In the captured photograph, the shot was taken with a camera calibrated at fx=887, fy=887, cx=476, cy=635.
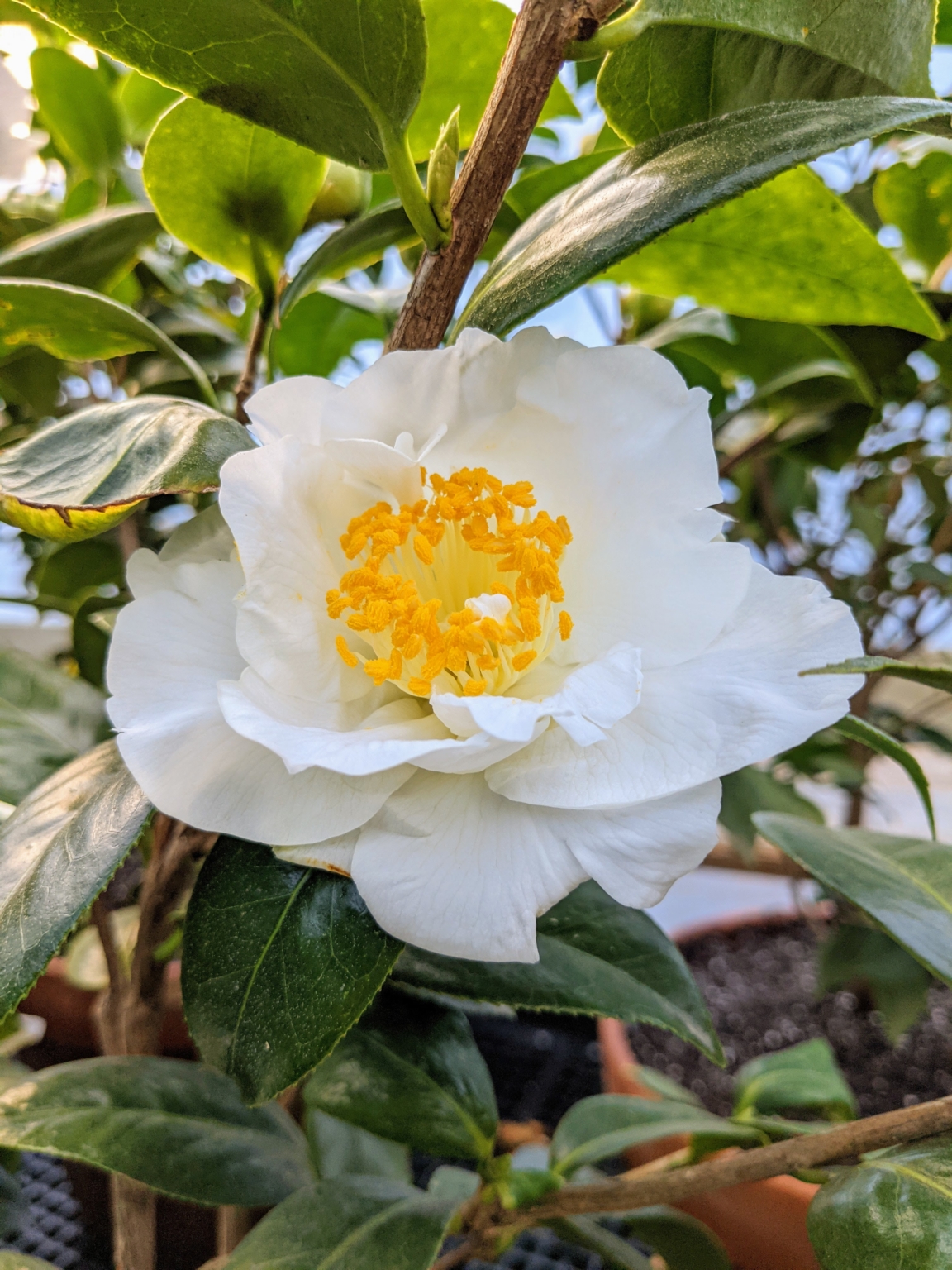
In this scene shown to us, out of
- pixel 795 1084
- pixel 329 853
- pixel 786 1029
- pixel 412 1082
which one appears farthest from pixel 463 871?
pixel 786 1029

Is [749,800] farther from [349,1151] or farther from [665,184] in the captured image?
[665,184]

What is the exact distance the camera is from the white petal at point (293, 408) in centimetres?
35

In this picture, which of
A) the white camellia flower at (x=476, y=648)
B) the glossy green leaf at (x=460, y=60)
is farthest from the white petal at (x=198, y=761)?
the glossy green leaf at (x=460, y=60)

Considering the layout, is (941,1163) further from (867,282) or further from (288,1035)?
(867,282)

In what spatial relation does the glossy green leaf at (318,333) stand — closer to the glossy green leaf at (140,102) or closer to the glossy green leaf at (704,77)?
the glossy green leaf at (140,102)

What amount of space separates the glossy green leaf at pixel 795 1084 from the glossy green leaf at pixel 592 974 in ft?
1.01

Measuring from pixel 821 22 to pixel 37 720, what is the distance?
57 cm

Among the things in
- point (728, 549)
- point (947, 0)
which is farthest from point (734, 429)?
point (728, 549)

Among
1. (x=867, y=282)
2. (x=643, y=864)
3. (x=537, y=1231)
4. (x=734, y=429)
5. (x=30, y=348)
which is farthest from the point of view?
(x=734, y=429)

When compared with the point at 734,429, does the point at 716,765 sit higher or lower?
lower

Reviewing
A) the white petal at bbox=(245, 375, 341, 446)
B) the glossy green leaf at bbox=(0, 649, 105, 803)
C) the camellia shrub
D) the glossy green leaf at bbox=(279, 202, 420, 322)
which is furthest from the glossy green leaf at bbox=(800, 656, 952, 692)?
the glossy green leaf at bbox=(0, 649, 105, 803)

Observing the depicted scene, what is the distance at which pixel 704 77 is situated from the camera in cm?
40

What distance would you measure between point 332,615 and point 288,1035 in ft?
0.54

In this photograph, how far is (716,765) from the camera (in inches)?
12.7
